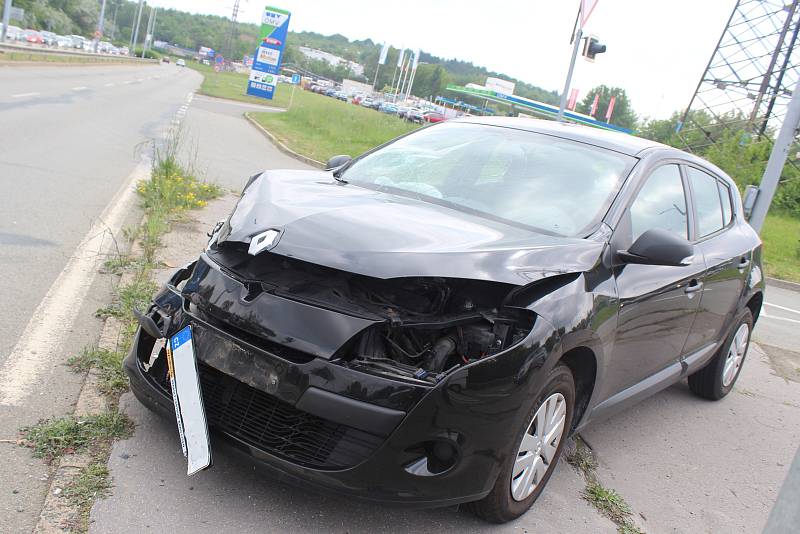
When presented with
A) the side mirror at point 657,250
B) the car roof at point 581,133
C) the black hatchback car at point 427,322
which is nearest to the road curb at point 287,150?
the car roof at point 581,133

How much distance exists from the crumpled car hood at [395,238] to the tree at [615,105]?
121m

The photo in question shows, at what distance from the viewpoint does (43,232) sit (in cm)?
710

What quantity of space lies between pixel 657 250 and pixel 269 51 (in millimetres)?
36079

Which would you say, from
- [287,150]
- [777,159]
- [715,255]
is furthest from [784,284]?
[715,255]

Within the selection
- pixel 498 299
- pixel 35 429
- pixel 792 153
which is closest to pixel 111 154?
pixel 35 429

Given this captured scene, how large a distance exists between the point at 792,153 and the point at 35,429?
29.9 metres

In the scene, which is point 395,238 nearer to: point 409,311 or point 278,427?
point 409,311

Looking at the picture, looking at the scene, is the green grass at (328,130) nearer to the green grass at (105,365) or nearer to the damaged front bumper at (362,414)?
the green grass at (105,365)

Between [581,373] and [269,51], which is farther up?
[269,51]

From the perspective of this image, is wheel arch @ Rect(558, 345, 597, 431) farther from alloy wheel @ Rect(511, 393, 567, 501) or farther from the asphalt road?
the asphalt road

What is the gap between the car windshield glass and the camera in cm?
402

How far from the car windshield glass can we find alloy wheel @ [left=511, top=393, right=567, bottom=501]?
865 mm

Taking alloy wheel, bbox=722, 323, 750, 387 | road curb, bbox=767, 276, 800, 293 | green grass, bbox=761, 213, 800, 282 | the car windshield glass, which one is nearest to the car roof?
the car windshield glass

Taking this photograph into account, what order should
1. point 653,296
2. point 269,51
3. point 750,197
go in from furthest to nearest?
point 269,51 < point 750,197 < point 653,296
